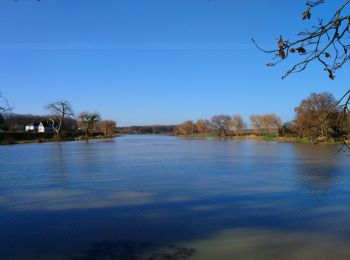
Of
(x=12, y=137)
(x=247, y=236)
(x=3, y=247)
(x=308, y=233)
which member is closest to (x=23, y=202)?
(x=3, y=247)

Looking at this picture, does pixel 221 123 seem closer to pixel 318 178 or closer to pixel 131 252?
pixel 318 178

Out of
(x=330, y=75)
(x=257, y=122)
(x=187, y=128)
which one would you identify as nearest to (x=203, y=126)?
(x=187, y=128)

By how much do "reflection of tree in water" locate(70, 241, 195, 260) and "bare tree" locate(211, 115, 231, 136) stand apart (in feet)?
220

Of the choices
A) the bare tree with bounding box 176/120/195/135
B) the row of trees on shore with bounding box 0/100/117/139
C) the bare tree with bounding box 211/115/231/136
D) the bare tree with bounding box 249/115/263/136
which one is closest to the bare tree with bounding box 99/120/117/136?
the row of trees on shore with bounding box 0/100/117/139

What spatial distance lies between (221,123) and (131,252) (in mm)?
69465

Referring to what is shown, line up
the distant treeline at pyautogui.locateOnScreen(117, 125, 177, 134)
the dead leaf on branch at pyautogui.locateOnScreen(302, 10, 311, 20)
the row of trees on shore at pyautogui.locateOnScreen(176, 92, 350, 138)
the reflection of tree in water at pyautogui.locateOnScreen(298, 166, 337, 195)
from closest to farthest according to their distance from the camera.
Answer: the dead leaf on branch at pyautogui.locateOnScreen(302, 10, 311, 20) → the reflection of tree in water at pyautogui.locateOnScreen(298, 166, 337, 195) → the row of trees on shore at pyautogui.locateOnScreen(176, 92, 350, 138) → the distant treeline at pyautogui.locateOnScreen(117, 125, 177, 134)

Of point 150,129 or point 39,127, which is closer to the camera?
point 39,127

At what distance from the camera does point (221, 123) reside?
73.1 metres

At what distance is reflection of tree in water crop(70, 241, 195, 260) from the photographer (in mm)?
4254

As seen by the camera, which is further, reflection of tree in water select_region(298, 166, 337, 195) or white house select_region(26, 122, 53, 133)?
white house select_region(26, 122, 53, 133)

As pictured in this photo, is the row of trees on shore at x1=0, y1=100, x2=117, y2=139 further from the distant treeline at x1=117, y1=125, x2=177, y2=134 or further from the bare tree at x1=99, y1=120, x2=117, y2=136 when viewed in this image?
the distant treeline at x1=117, y1=125, x2=177, y2=134

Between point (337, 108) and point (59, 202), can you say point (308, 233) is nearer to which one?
point (337, 108)

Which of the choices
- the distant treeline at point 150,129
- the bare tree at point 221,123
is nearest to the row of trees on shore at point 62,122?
the bare tree at point 221,123

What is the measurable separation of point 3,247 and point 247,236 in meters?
3.19
